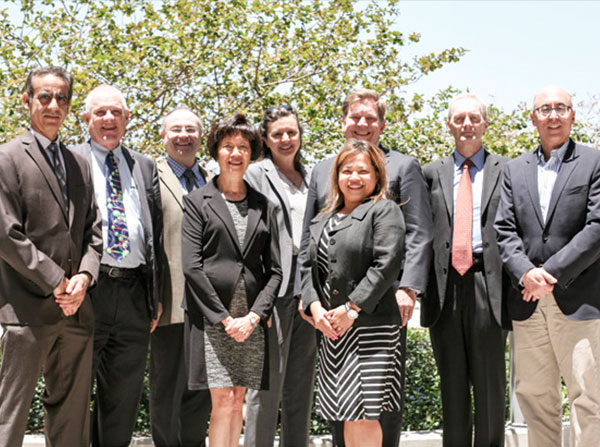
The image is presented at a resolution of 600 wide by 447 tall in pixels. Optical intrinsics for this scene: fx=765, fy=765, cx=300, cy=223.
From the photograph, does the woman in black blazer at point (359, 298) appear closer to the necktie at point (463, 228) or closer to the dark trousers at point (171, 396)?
the necktie at point (463, 228)

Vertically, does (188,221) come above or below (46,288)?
above

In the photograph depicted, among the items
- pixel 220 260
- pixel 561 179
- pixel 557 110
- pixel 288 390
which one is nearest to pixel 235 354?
pixel 220 260

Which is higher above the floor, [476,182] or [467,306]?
[476,182]

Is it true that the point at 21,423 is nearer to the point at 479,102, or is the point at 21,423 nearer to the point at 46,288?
the point at 46,288

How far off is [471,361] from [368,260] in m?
1.27

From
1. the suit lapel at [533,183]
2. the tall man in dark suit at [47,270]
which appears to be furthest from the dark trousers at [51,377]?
the suit lapel at [533,183]

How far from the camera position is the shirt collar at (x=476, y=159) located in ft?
18.5

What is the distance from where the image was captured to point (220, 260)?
4980mm

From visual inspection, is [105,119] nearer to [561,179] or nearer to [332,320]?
[332,320]

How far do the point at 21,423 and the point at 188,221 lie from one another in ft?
5.23

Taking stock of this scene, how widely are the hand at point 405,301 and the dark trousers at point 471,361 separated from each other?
0.37 meters

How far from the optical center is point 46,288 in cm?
452

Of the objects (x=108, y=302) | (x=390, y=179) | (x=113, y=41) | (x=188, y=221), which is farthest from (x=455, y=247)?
(x=113, y=41)

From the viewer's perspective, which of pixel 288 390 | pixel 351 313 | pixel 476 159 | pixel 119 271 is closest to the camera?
pixel 351 313
